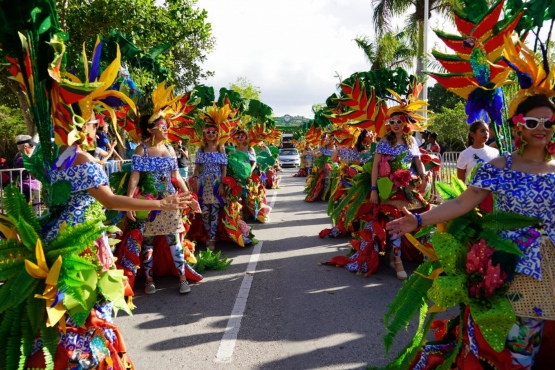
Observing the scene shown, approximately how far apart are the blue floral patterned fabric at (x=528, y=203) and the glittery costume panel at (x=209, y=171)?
5.33m

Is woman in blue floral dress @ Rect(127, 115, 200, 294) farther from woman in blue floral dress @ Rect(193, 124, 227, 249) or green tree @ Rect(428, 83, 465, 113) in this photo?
green tree @ Rect(428, 83, 465, 113)

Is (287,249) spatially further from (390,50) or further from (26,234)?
(390,50)

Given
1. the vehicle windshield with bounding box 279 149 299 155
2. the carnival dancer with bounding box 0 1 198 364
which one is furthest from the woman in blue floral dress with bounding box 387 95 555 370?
the vehicle windshield with bounding box 279 149 299 155

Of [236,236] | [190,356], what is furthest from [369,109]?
[190,356]

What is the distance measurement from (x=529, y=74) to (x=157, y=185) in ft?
12.4

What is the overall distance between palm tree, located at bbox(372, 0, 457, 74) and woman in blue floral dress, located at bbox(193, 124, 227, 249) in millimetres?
11168

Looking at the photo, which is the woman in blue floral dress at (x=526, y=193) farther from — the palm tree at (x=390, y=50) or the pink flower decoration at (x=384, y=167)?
the palm tree at (x=390, y=50)

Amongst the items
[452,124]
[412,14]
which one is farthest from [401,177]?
[452,124]

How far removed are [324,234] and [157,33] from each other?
812cm

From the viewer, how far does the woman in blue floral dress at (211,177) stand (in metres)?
7.19

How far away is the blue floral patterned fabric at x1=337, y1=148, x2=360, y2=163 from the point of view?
866 centimetres

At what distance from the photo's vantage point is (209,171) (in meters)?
7.25

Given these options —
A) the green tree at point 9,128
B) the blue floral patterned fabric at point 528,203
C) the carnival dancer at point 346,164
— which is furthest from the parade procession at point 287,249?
the green tree at point 9,128

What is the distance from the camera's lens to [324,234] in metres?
8.02
